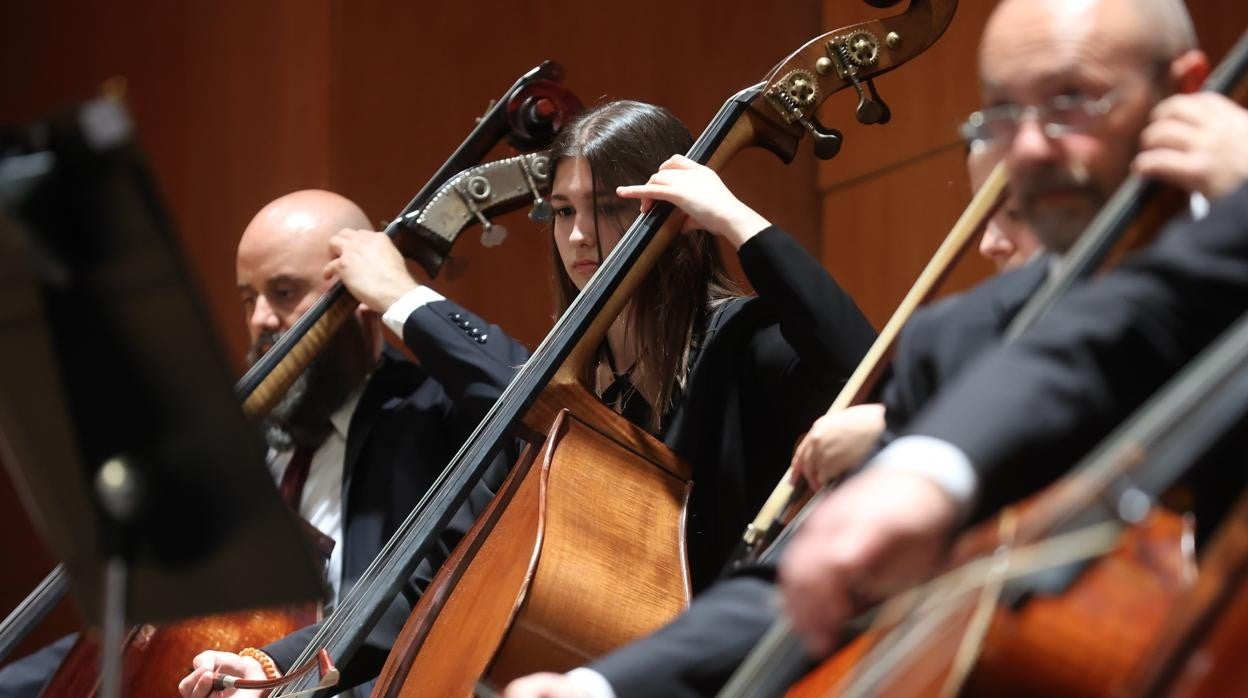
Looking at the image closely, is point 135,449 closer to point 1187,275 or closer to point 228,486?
point 228,486

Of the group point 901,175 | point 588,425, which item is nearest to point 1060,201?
point 588,425

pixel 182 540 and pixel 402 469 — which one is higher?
pixel 182 540

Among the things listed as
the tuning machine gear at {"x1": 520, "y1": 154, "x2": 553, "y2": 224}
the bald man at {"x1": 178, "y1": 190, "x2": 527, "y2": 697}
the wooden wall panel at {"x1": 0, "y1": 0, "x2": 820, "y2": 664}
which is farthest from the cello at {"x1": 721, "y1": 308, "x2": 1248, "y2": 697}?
the wooden wall panel at {"x1": 0, "y1": 0, "x2": 820, "y2": 664}

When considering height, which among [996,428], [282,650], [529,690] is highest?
[996,428]

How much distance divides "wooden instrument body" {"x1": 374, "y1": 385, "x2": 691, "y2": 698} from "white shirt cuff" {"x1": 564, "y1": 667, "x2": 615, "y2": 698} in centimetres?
32

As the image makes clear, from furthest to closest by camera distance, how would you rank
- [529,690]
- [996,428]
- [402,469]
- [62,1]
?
[62,1] → [402,469] → [529,690] → [996,428]

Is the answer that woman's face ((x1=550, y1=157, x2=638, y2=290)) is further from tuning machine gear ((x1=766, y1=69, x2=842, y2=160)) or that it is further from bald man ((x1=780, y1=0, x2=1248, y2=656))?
bald man ((x1=780, y1=0, x2=1248, y2=656))

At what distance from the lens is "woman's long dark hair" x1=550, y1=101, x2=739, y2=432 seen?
6.40 ft

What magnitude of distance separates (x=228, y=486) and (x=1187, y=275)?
0.63 meters

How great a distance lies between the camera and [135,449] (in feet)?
3.50

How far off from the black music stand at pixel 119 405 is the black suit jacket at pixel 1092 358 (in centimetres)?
44

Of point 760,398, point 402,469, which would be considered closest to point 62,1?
point 402,469

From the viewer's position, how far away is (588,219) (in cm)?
204

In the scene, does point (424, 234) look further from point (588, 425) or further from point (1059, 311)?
point (1059, 311)
